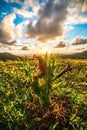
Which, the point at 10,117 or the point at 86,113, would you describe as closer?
the point at 10,117

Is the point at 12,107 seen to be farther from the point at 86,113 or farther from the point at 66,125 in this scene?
the point at 86,113

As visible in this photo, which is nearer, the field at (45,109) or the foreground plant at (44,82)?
the field at (45,109)

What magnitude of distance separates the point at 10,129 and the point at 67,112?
0.84 m

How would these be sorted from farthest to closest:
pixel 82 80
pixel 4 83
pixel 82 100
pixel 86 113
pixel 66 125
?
1. pixel 82 80
2. pixel 4 83
3. pixel 82 100
4. pixel 86 113
5. pixel 66 125

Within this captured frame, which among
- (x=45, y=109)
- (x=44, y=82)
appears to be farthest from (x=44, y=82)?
(x=45, y=109)

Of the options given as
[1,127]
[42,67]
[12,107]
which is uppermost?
[42,67]

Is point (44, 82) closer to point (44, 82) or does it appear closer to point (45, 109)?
point (44, 82)

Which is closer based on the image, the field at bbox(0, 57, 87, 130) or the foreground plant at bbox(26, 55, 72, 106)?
the field at bbox(0, 57, 87, 130)

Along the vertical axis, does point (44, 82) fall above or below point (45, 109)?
above

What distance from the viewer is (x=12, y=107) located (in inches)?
130

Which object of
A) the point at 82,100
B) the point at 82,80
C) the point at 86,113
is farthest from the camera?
the point at 82,80

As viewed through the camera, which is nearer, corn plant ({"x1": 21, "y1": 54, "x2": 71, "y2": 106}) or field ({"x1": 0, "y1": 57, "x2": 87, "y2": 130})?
field ({"x1": 0, "y1": 57, "x2": 87, "y2": 130})

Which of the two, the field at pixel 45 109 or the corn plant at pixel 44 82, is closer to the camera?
the field at pixel 45 109

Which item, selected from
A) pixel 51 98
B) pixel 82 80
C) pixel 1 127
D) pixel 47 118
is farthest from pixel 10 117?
pixel 82 80
